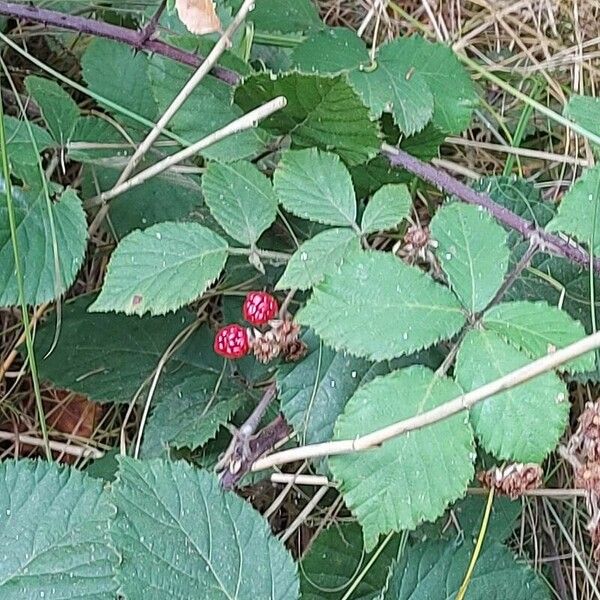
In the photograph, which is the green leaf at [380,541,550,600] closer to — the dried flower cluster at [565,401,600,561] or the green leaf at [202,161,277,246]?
the dried flower cluster at [565,401,600,561]

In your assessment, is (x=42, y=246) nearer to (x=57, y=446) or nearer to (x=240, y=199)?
(x=240, y=199)

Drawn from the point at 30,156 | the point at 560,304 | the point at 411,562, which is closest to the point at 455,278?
the point at 560,304

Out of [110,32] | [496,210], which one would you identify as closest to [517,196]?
[496,210]

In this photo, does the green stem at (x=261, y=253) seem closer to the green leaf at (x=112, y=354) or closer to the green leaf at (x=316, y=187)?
the green leaf at (x=316, y=187)

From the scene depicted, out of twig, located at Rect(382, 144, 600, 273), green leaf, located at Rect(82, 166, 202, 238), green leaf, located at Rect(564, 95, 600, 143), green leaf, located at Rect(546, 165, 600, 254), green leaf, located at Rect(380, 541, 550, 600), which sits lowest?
green leaf, located at Rect(380, 541, 550, 600)

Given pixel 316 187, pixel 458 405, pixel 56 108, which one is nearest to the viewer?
pixel 458 405

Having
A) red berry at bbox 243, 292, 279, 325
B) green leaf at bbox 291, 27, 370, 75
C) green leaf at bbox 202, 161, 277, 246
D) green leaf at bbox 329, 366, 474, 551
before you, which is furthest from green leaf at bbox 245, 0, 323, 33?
green leaf at bbox 329, 366, 474, 551
